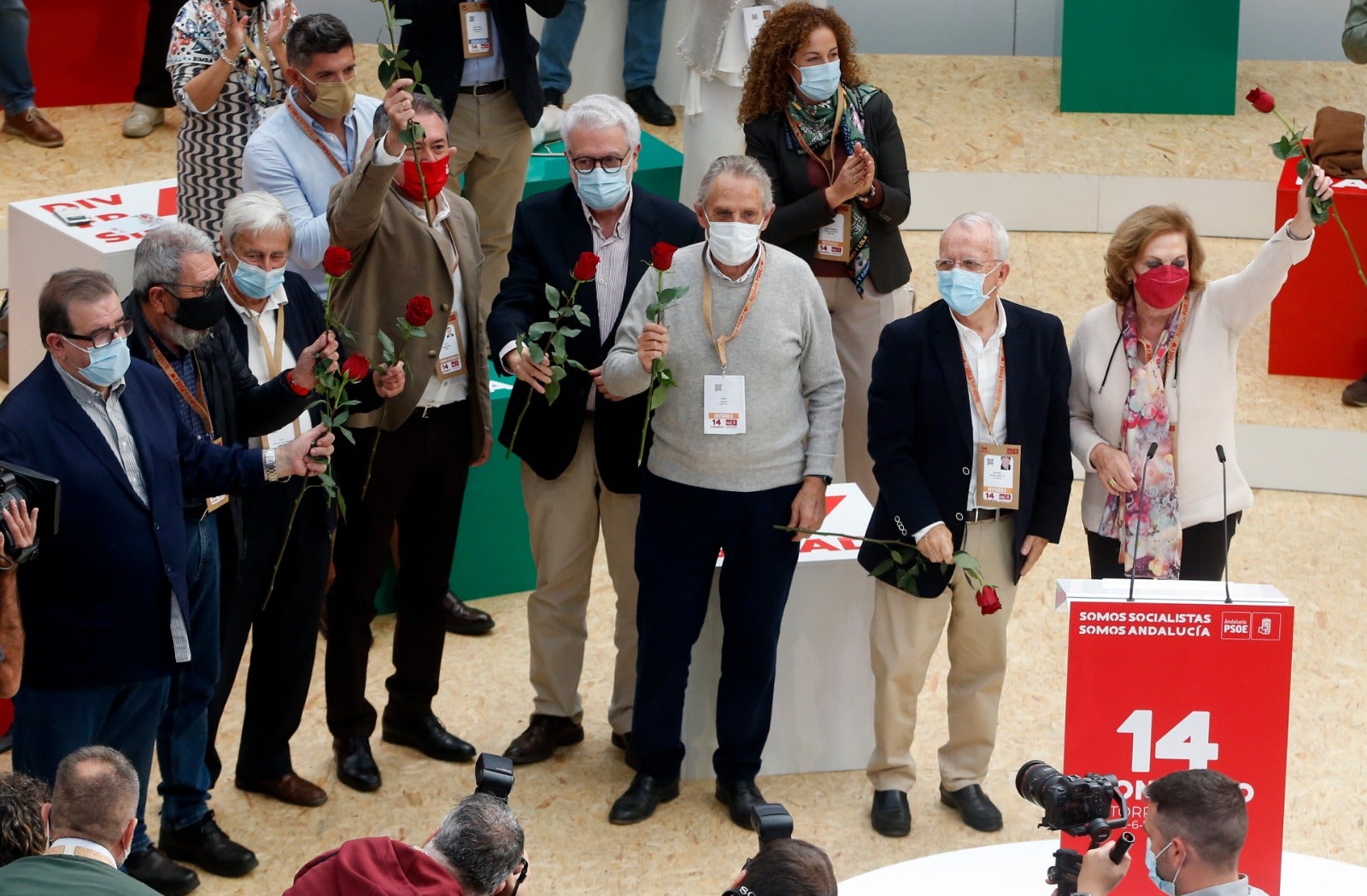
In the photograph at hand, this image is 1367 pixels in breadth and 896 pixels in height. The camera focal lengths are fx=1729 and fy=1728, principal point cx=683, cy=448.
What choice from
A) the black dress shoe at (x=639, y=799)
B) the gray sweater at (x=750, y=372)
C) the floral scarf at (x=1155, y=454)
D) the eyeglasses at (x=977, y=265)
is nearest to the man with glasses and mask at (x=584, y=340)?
the gray sweater at (x=750, y=372)

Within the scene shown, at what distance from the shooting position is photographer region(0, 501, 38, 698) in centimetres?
346

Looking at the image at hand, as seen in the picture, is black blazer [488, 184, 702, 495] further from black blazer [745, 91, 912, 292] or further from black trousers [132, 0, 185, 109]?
black trousers [132, 0, 185, 109]

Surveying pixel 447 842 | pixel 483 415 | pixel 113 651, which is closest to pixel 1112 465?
pixel 483 415

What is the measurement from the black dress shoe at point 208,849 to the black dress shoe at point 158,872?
70 mm

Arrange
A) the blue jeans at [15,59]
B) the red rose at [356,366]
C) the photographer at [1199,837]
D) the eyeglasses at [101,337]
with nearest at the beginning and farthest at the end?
the photographer at [1199,837] < the eyeglasses at [101,337] < the red rose at [356,366] < the blue jeans at [15,59]

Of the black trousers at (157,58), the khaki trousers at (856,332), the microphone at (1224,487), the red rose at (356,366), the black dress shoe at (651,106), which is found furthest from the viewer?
the black dress shoe at (651,106)

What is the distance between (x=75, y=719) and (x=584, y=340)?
5.10 feet

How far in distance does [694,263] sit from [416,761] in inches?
65.6

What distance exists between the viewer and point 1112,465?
4254 millimetres

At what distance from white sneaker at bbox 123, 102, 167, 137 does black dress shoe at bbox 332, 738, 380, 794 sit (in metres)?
4.93

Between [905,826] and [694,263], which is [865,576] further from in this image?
[694,263]

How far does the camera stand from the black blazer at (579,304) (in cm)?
448

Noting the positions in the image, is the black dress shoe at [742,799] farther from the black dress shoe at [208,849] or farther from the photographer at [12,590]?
the photographer at [12,590]

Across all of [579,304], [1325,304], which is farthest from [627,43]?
[579,304]
